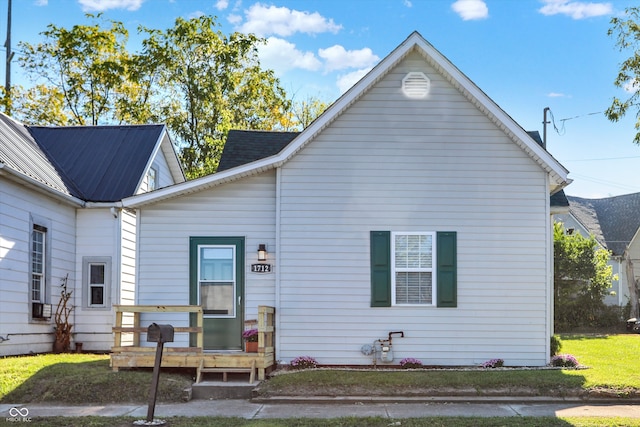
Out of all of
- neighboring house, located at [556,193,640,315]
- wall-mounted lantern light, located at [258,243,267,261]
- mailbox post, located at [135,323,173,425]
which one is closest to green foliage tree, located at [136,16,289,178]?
neighboring house, located at [556,193,640,315]

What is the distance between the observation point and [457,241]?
1323 centimetres

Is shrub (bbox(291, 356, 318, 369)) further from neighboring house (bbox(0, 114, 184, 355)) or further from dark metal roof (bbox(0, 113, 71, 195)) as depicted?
dark metal roof (bbox(0, 113, 71, 195))

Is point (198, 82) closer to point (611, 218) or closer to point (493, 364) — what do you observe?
point (493, 364)

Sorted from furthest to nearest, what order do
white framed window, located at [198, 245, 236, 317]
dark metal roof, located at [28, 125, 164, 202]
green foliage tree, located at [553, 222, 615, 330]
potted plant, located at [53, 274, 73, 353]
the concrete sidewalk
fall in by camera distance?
green foliage tree, located at [553, 222, 615, 330] → dark metal roof, located at [28, 125, 164, 202] → potted plant, located at [53, 274, 73, 353] → white framed window, located at [198, 245, 236, 317] → the concrete sidewalk

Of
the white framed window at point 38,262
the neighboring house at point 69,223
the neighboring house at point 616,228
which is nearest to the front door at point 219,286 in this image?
the neighboring house at point 69,223

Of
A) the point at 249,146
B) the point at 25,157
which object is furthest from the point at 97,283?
the point at 249,146

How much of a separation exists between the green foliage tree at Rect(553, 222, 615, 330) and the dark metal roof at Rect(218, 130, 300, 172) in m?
13.0

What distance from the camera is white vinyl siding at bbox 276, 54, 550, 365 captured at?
43.1ft

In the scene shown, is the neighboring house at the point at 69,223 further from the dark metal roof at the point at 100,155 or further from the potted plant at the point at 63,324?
the potted plant at the point at 63,324

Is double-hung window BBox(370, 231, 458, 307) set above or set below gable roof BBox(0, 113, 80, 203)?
below

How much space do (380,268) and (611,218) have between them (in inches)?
1193

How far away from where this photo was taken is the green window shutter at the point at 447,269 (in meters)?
13.1

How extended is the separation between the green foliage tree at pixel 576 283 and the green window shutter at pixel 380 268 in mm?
15404

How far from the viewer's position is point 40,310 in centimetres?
1484
